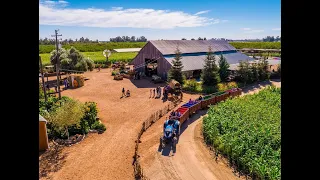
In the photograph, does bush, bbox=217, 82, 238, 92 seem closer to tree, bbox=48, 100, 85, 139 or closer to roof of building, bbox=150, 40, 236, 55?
roof of building, bbox=150, 40, 236, 55

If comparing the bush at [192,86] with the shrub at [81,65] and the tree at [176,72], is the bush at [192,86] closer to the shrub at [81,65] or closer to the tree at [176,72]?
the tree at [176,72]

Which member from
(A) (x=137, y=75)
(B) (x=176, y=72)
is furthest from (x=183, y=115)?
(A) (x=137, y=75)

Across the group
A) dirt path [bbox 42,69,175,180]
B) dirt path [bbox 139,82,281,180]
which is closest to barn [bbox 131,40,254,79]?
dirt path [bbox 42,69,175,180]

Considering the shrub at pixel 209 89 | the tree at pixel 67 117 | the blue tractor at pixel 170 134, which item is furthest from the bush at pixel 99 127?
the shrub at pixel 209 89

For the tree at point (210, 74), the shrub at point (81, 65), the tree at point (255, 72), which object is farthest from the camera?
the shrub at point (81, 65)
